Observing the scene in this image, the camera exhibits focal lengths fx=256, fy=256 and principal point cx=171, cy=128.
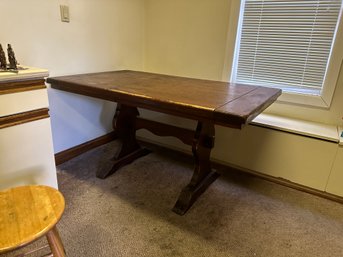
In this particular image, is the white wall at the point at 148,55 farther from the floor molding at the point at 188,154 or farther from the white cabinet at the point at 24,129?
the white cabinet at the point at 24,129

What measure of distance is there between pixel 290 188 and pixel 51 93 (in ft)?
6.34

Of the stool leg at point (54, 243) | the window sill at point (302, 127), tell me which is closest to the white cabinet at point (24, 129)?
the stool leg at point (54, 243)

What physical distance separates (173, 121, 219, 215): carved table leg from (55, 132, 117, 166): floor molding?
1.07 metres

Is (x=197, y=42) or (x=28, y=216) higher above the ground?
(x=197, y=42)

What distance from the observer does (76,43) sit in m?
2.01

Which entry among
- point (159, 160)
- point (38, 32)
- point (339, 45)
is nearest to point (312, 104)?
point (339, 45)

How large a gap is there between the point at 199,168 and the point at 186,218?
358 millimetres

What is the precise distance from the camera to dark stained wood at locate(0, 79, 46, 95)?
3.74 ft

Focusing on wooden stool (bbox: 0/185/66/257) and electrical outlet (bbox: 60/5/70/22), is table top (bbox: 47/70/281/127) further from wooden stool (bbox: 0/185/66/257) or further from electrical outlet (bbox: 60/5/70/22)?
wooden stool (bbox: 0/185/66/257)

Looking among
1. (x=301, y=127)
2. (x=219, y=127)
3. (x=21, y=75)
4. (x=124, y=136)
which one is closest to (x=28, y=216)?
(x=21, y=75)

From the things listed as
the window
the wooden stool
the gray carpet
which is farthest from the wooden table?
the wooden stool

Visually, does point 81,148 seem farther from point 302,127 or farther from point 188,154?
point 302,127

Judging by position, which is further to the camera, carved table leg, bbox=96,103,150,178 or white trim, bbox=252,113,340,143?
carved table leg, bbox=96,103,150,178

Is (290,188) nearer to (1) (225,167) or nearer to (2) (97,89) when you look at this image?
(1) (225,167)
